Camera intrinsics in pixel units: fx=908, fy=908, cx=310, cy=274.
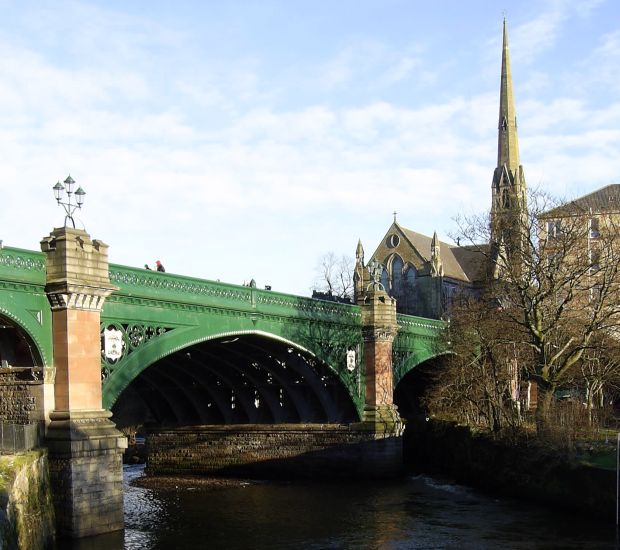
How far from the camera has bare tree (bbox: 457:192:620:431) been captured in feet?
109

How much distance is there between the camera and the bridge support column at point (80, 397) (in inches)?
914

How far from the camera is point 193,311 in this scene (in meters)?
30.4

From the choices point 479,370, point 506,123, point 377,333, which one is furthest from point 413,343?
point 506,123

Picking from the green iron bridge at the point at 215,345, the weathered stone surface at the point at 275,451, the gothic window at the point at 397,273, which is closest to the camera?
the green iron bridge at the point at 215,345

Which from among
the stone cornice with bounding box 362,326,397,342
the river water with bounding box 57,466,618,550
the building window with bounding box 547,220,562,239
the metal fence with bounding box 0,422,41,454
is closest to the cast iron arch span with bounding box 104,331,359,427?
the stone cornice with bounding box 362,326,397,342

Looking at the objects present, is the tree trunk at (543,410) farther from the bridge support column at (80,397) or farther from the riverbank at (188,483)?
the bridge support column at (80,397)

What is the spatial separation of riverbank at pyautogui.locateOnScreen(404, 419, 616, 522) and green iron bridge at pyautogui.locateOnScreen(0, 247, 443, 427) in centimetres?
422

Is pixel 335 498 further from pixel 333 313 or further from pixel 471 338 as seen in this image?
pixel 471 338

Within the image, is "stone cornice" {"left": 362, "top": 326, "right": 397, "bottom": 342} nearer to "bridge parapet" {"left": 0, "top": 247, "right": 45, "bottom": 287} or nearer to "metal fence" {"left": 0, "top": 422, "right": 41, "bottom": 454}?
"bridge parapet" {"left": 0, "top": 247, "right": 45, "bottom": 287}

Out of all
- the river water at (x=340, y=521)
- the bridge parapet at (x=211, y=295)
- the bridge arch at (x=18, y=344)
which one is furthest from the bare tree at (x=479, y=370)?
the bridge arch at (x=18, y=344)

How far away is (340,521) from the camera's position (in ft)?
95.6

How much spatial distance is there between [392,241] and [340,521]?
6156 centimetres

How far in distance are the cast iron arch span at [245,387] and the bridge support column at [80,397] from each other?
1260cm

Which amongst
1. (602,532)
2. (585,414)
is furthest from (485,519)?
(585,414)
